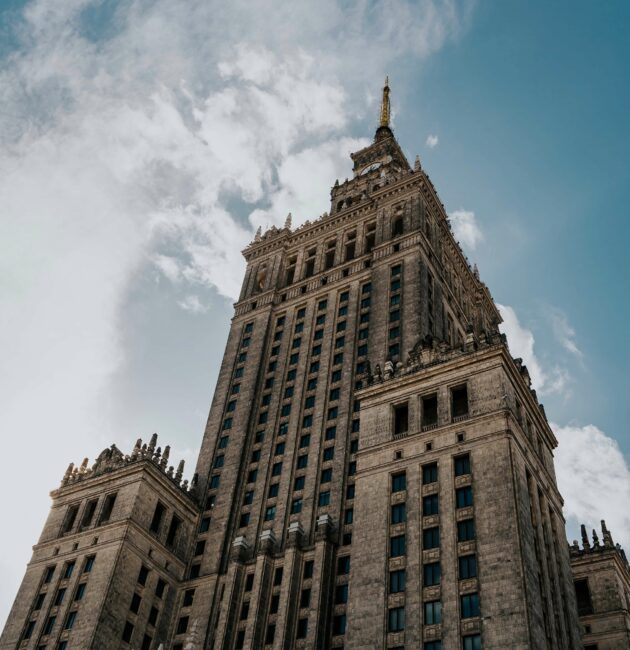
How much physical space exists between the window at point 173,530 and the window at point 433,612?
31.4 m

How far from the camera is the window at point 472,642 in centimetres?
4778

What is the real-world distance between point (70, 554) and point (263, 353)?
32.4m

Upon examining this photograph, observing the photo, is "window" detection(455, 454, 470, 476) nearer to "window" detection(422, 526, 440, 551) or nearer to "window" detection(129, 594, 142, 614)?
"window" detection(422, 526, 440, 551)

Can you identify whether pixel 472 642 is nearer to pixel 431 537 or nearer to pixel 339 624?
pixel 431 537

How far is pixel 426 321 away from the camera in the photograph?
8362 centimetres

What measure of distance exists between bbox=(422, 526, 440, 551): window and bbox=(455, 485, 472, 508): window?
7.68ft

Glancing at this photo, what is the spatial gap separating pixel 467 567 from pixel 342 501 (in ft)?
66.5

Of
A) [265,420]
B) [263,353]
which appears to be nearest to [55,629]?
[265,420]

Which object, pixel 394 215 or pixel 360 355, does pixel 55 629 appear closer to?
pixel 360 355

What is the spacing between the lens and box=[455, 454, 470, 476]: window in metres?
57.5

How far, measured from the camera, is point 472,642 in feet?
158

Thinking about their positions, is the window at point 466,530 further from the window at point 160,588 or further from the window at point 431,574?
the window at point 160,588

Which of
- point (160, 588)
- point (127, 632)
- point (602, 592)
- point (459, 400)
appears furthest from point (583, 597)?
point (127, 632)

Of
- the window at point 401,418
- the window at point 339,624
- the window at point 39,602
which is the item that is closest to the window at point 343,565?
the window at point 339,624
